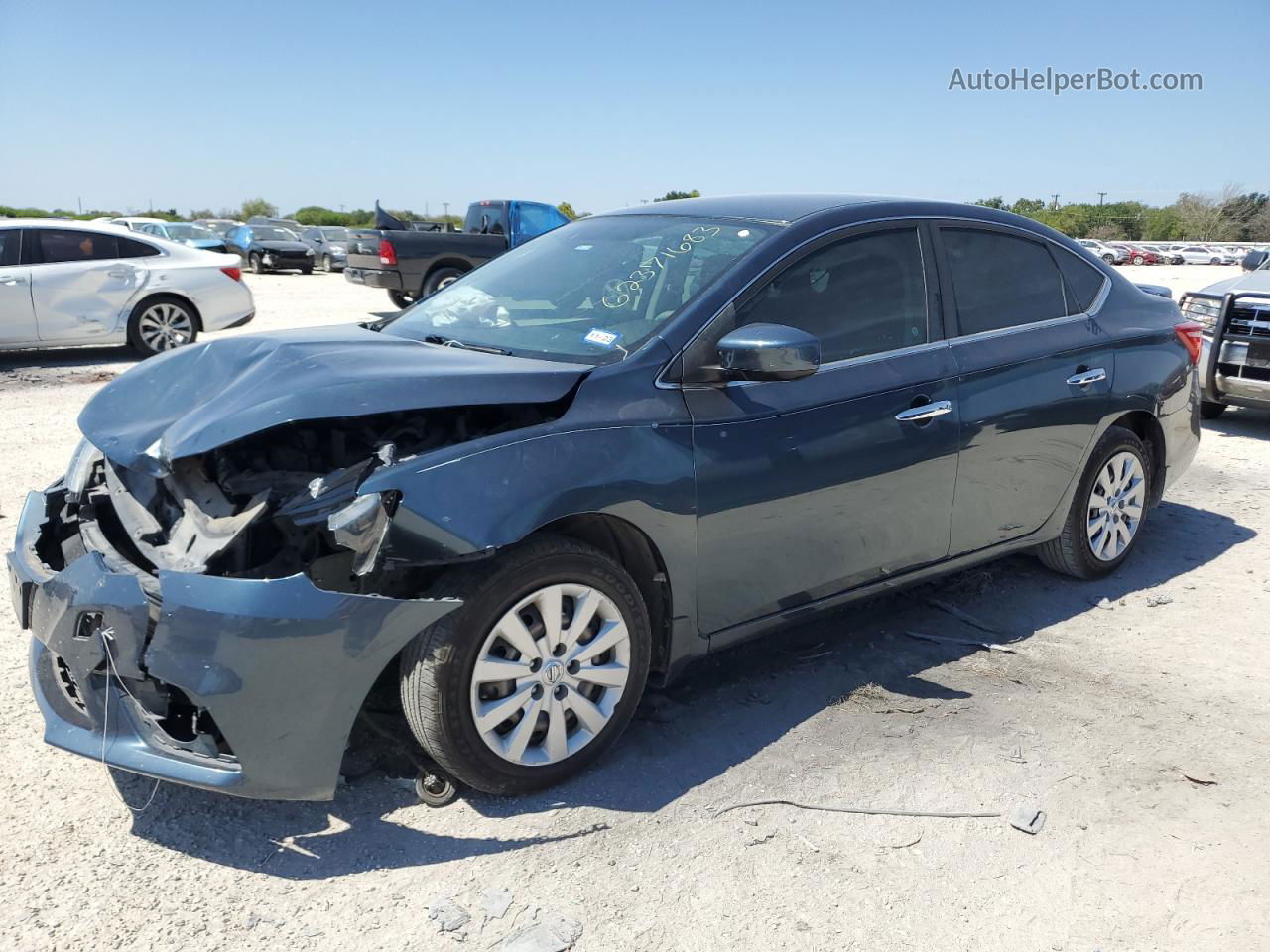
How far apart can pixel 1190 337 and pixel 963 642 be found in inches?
85.8

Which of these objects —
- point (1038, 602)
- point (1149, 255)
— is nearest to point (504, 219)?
point (1038, 602)

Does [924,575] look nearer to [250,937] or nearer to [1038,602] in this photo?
[1038,602]

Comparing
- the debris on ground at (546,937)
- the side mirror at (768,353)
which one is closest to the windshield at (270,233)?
the side mirror at (768,353)

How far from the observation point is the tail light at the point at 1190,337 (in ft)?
16.7

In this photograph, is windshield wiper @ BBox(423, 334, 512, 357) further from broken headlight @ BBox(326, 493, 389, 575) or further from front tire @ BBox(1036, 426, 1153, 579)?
front tire @ BBox(1036, 426, 1153, 579)

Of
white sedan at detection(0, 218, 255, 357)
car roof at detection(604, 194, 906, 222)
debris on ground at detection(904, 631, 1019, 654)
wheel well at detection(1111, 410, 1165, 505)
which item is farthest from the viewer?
white sedan at detection(0, 218, 255, 357)

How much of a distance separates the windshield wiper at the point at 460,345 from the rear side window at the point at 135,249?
8.93 m

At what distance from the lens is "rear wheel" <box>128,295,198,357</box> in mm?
11148

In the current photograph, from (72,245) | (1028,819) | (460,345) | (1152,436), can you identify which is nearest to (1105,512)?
(1152,436)

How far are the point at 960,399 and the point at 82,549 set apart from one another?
309 centimetres

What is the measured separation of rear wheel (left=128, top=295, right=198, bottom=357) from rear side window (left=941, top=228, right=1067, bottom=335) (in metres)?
9.38

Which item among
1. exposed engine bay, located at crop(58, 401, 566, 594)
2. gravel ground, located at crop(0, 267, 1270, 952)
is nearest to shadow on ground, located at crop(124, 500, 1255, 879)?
gravel ground, located at crop(0, 267, 1270, 952)

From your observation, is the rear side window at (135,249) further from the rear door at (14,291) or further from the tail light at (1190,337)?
the tail light at (1190,337)

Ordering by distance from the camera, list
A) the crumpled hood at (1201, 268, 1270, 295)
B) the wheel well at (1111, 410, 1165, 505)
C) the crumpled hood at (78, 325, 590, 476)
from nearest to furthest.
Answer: the crumpled hood at (78, 325, 590, 476)
the wheel well at (1111, 410, 1165, 505)
the crumpled hood at (1201, 268, 1270, 295)
